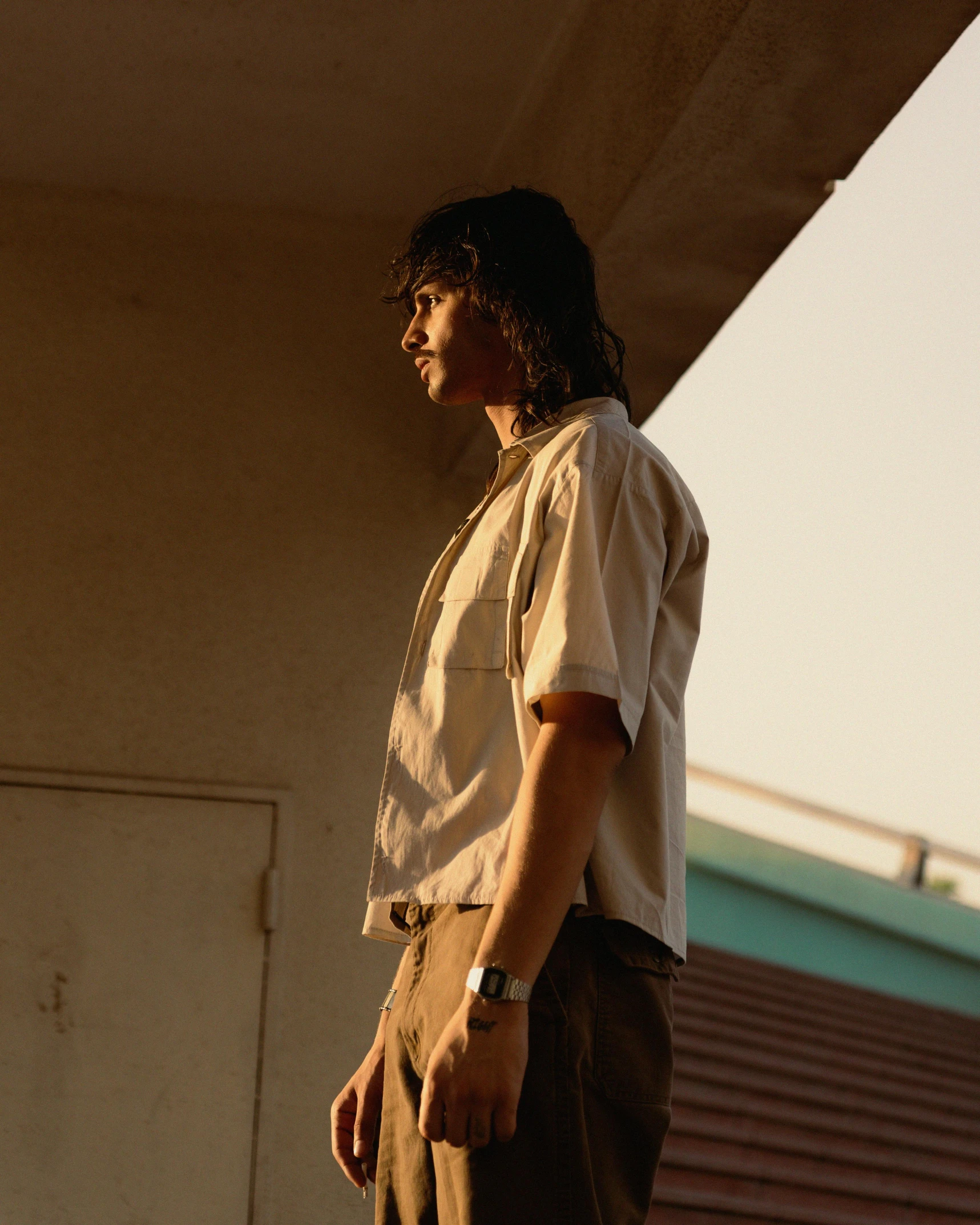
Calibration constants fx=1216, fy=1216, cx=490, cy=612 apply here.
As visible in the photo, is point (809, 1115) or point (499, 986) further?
point (809, 1115)

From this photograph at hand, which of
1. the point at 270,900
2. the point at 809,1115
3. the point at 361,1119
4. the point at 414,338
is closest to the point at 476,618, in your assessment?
the point at 414,338

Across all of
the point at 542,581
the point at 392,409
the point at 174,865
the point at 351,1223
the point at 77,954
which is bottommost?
the point at 351,1223

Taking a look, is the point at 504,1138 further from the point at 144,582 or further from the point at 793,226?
the point at 144,582

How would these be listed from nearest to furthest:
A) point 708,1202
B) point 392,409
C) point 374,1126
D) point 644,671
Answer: point 644,671, point 374,1126, point 392,409, point 708,1202

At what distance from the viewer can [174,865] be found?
8.04 feet

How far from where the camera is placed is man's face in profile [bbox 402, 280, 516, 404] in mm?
1469

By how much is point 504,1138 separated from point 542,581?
0.50m

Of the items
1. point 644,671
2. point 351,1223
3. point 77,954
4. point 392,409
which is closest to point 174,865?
point 77,954

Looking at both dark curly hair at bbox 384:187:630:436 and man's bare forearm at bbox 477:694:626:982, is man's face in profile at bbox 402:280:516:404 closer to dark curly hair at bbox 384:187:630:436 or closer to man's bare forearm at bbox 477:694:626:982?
dark curly hair at bbox 384:187:630:436

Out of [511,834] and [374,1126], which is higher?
[511,834]

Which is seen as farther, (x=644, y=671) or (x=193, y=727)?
(x=193, y=727)

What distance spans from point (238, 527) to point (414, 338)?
4.12ft

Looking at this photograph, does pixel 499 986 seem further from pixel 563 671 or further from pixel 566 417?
pixel 566 417

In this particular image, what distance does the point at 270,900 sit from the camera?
2.46 metres
